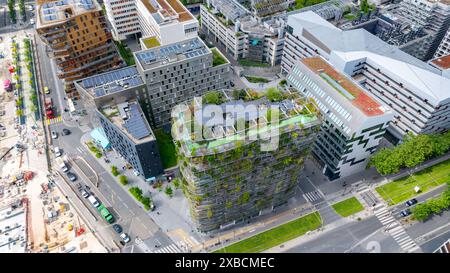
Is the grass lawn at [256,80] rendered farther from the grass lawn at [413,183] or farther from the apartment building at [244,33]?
the grass lawn at [413,183]

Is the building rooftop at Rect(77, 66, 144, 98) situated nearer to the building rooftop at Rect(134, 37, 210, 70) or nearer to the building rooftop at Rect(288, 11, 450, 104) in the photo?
the building rooftop at Rect(134, 37, 210, 70)

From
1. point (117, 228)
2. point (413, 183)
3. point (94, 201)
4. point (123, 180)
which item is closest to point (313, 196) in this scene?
point (413, 183)

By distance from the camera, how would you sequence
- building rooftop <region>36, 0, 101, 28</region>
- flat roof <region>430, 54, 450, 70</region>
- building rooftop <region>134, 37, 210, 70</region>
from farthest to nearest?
flat roof <region>430, 54, 450, 70</region>, building rooftop <region>36, 0, 101, 28</region>, building rooftop <region>134, 37, 210, 70</region>

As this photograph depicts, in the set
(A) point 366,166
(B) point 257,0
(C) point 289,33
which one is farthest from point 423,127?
(B) point 257,0

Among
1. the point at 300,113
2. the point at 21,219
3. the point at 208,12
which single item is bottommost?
the point at 21,219

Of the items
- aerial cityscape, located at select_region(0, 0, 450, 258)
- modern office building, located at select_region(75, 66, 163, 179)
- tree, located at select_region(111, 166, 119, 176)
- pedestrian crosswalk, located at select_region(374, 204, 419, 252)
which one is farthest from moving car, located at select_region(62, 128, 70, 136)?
pedestrian crosswalk, located at select_region(374, 204, 419, 252)

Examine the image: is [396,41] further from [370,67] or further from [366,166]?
[366,166]

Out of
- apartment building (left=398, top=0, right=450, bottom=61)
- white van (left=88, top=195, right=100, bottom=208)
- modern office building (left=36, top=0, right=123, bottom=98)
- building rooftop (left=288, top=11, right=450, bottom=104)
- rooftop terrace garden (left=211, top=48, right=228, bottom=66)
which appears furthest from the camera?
apartment building (left=398, top=0, right=450, bottom=61)

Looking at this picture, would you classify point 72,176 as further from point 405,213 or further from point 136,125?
point 405,213
